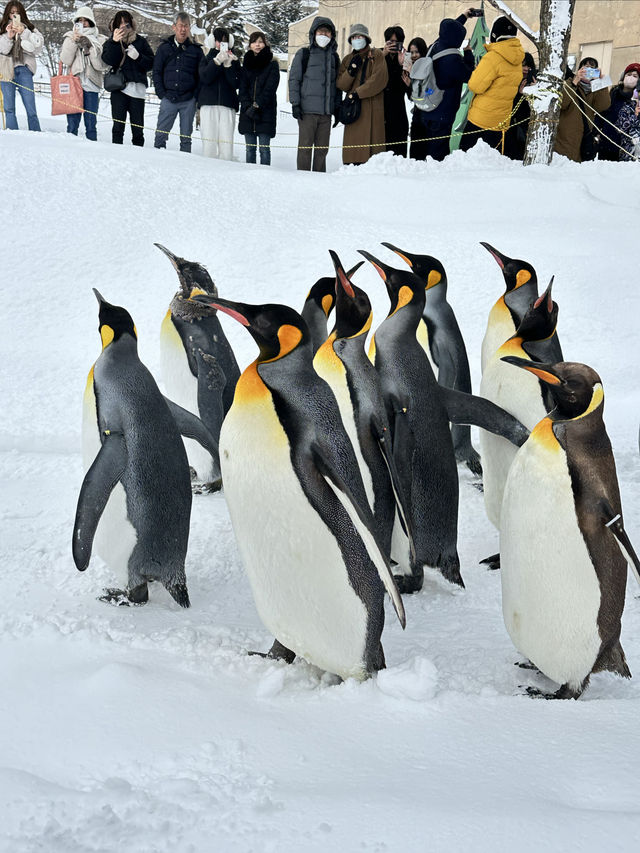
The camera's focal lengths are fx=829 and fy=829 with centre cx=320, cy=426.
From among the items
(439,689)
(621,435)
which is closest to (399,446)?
(439,689)

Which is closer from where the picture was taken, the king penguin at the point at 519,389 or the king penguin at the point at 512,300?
the king penguin at the point at 519,389

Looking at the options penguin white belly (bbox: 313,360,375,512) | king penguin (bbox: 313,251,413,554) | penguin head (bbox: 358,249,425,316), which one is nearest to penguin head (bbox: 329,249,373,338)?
king penguin (bbox: 313,251,413,554)

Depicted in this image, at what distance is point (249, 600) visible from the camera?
106 inches

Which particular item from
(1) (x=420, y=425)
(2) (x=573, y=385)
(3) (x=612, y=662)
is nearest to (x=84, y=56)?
(1) (x=420, y=425)

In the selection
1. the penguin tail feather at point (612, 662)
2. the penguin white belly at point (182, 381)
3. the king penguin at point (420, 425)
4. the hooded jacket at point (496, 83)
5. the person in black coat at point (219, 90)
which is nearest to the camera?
the penguin tail feather at point (612, 662)

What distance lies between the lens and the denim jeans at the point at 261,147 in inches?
328

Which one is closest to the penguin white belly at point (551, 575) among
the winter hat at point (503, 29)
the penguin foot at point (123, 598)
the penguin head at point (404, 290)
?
the penguin head at point (404, 290)

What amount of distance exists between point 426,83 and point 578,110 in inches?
68.1

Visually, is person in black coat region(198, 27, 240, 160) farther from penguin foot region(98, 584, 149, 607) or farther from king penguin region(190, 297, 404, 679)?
king penguin region(190, 297, 404, 679)

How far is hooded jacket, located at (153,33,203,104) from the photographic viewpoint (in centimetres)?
764

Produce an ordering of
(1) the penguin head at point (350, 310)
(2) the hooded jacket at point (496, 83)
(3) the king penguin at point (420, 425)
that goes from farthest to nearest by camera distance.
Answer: (2) the hooded jacket at point (496, 83), (3) the king penguin at point (420, 425), (1) the penguin head at point (350, 310)

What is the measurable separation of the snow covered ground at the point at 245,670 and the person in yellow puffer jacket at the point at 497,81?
2.36 m

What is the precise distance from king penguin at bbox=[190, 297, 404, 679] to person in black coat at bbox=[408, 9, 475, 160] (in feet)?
21.2

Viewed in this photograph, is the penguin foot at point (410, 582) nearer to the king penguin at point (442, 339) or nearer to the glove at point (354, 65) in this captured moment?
the king penguin at point (442, 339)
